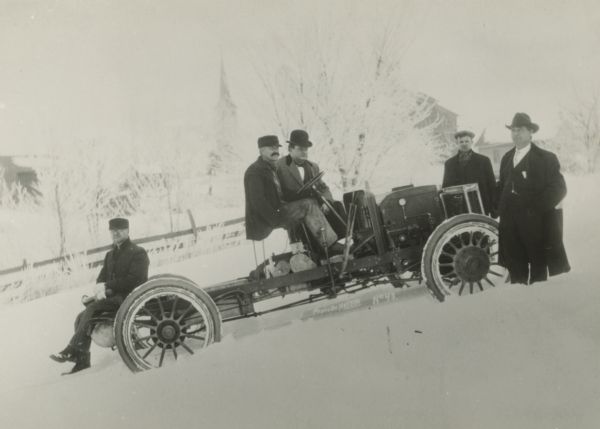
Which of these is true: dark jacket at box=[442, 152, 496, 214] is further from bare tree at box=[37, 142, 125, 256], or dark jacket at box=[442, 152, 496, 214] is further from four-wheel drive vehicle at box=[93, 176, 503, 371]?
bare tree at box=[37, 142, 125, 256]

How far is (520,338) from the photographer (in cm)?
286

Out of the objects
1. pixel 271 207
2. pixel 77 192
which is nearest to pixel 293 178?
pixel 271 207

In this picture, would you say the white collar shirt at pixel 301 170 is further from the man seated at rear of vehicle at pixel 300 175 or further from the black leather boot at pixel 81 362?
the black leather boot at pixel 81 362

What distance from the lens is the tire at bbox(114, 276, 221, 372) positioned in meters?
2.85

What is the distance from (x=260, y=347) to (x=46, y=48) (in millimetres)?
2430

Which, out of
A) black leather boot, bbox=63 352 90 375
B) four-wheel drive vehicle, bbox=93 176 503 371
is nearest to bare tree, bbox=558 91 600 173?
four-wheel drive vehicle, bbox=93 176 503 371

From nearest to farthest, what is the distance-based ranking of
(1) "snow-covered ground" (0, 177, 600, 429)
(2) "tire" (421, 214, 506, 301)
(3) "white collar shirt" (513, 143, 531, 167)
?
1. (1) "snow-covered ground" (0, 177, 600, 429)
2. (2) "tire" (421, 214, 506, 301)
3. (3) "white collar shirt" (513, 143, 531, 167)

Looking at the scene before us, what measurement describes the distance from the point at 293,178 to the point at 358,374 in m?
1.43

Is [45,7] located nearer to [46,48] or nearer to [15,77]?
[46,48]

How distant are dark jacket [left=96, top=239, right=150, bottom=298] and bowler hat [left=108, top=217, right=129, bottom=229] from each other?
0.34 ft

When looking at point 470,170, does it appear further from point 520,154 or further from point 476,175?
point 520,154

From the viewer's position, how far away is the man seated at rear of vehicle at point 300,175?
3320mm

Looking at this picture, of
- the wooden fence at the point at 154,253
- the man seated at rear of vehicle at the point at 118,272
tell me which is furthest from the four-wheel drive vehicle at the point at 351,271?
the wooden fence at the point at 154,253

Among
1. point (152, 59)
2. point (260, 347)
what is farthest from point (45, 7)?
point (260, 347)
